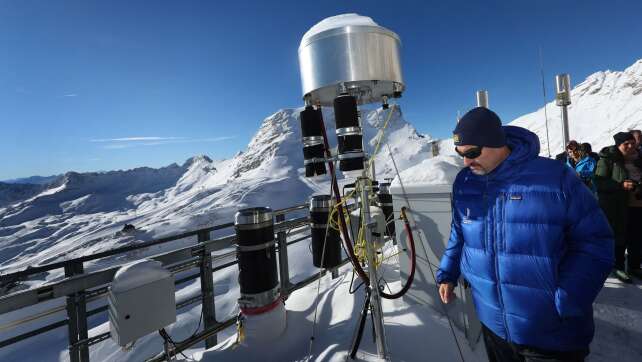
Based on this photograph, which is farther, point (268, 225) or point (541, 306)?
point (268, 225)

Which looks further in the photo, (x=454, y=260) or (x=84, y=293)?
(x=84, y=293)

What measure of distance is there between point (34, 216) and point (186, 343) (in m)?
241

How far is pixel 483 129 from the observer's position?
1622 mm

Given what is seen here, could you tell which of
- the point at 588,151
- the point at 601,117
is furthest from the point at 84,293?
the point at 601,117

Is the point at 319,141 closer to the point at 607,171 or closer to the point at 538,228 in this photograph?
the point at 538,228

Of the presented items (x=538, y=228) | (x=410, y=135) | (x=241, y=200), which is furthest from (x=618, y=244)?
(x=410, y=135)

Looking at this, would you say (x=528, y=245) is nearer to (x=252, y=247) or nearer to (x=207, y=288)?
(x=252, y=247)

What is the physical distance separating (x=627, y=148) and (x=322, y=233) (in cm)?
430

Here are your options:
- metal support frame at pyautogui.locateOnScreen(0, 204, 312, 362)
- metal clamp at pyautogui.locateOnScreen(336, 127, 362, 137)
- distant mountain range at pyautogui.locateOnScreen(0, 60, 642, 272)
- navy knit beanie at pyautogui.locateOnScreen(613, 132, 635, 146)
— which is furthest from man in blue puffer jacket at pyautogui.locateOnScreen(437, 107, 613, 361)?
distant mountain range at pyautogui.locateOnScreen(0, 60, 642, 272)

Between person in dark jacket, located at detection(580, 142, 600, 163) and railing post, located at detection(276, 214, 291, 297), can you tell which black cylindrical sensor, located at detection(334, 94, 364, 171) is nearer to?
railing post, located at detection(276, 214, 291, 297)

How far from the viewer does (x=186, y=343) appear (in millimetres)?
3068

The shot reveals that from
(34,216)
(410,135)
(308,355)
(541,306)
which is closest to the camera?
(541,306)

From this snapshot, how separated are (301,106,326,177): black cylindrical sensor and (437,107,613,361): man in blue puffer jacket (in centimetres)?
118

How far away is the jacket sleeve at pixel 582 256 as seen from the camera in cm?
138
